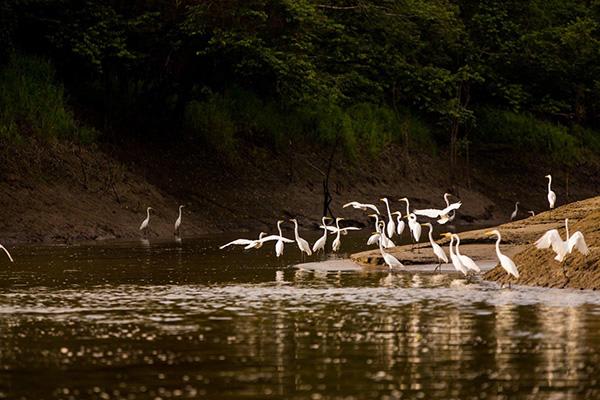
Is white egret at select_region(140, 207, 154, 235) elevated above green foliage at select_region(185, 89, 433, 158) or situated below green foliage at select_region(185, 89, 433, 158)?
below

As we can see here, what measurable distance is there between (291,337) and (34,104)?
24.2 metres

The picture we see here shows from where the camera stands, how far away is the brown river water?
11.9 m

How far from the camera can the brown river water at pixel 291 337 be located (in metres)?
11.9

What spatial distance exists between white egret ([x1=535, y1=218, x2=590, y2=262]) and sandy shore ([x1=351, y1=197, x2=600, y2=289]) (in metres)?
0.27

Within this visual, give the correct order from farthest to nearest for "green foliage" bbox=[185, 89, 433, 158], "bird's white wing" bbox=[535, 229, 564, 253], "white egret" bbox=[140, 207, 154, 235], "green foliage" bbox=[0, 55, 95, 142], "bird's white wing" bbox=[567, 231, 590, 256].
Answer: "green foliage" bbox=[185, 89, 433, 158] < "green foliage" bbox=[0, 55, 95, 142] < "white egret" bbox=[140, 207, 154, 235] < "bird's white wing" bbox=[535, 229, 564, 253] < "bird's white wing" bbox=[567, 231, 590, 256]

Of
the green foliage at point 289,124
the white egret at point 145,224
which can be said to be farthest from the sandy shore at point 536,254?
the green foliage at point 289,124

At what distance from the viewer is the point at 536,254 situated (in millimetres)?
21938

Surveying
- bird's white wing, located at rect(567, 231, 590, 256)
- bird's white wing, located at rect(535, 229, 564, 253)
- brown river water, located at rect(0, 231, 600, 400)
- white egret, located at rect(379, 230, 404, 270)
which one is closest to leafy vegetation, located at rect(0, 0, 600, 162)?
white egret, located at rect(379, 230, 404, 270)

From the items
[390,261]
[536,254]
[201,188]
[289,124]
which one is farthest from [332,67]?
[536,254]

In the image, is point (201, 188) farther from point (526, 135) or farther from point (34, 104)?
point (526, 135)

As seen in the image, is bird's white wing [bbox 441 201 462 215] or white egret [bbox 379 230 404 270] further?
bird's white wing [bbox 441 201 462 215]

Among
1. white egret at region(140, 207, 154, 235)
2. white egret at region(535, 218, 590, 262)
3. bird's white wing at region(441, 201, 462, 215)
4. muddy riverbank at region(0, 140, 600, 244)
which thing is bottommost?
white egret at region(535, 218, 590, 262)

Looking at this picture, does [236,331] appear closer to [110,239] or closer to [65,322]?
[65,322]

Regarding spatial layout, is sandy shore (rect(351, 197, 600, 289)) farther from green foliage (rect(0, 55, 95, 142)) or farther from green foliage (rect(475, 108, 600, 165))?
green foliage (rect(475, 108, 600, 165))
